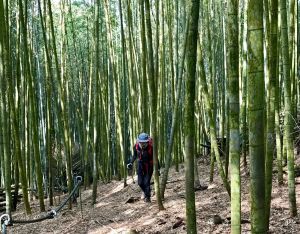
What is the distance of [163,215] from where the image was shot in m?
3.83

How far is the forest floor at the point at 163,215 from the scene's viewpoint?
3.15 m

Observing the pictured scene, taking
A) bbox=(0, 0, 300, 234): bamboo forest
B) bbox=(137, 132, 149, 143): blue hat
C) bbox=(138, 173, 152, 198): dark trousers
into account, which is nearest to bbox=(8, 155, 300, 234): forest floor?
bbox=(0, 0, 300, 234): bamboo forest

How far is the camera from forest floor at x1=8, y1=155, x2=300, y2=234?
315 cm

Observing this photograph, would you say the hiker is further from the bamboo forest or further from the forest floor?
the forest floor

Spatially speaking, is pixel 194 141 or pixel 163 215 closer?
pixel 194 141

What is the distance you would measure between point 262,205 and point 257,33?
59 cm

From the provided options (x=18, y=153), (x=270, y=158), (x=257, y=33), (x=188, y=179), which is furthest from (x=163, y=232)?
(x=257, y=33)

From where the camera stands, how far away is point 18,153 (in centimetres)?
452

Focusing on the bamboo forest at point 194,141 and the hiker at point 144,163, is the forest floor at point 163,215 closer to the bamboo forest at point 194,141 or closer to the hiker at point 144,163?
the bamboo forest at point 194,141

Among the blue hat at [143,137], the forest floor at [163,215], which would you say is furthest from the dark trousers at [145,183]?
the blue hat at [143,137]

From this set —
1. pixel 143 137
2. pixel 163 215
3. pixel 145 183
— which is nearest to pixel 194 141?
pixel 163 215

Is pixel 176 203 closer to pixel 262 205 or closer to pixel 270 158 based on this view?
pixel 270 158

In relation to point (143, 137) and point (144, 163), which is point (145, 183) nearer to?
point (144, 163)

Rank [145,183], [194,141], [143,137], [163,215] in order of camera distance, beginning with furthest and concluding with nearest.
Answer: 1. [145,183]
2. [143,137]
3. [163,215]
4. [194,141]
